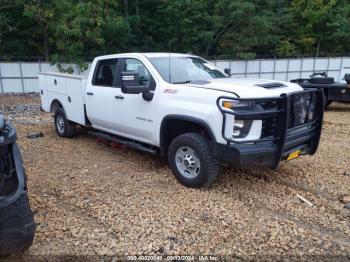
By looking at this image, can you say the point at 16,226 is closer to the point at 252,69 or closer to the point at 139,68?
the point at 139,68

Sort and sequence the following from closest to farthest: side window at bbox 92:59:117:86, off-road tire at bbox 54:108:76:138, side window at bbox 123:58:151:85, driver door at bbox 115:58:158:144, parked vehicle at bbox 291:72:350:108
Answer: driver door at bbox 115:58:158:144 → side window at bbox 123:58:151:85 → side window at bbox 92:59:117:86 → off-road tire at bbox 54:108:76:138 → parked vehicle at bbox 291:72:350:108

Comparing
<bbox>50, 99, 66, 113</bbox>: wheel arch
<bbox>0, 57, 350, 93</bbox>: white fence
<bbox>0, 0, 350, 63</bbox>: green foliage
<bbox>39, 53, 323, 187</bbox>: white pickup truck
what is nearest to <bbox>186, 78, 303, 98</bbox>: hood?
<bbox>39, 53, 323, 187</bbox>: white pickup truck

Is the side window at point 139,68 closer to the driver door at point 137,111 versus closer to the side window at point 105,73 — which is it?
the driver door at point 137,111

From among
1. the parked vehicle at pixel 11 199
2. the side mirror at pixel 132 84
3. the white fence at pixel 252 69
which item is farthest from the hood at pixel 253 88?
the white fence at pixel 252 69

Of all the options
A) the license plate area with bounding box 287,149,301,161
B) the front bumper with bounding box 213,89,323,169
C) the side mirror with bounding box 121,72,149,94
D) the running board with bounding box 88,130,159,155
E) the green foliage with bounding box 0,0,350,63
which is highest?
the green foliage with bounding box 0,0,350,63

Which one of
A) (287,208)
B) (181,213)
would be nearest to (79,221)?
(181,213)

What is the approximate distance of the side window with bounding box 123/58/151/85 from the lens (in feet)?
17.3

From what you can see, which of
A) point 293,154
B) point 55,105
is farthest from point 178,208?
point 55,105

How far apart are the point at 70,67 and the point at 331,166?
50.2 ft

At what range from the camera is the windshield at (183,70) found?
5180 millimetres

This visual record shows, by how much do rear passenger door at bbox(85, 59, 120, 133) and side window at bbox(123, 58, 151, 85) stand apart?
31cm

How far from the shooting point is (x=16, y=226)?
109 inches

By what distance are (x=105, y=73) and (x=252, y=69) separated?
15.9 meters

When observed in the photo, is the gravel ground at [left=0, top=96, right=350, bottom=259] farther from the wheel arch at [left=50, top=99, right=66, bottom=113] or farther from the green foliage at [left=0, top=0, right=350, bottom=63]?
the green foliage at [left=0, top=0, right=350, bottom=63]
